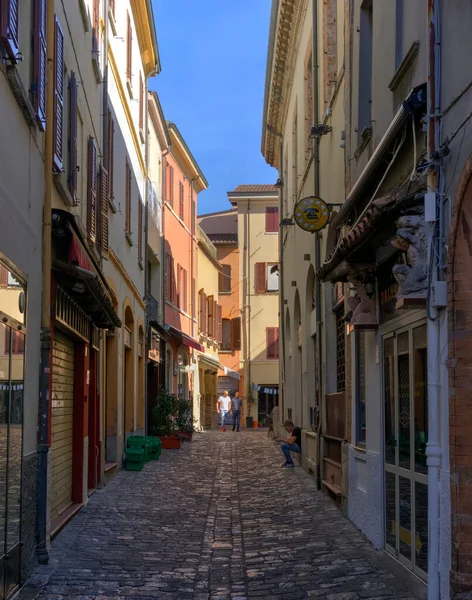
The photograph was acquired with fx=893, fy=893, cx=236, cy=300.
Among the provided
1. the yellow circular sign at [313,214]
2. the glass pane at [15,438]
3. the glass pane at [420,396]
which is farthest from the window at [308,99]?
the glass pane at [15,438]

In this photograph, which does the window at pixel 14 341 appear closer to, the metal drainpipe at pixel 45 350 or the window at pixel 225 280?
the metal drainpipe at pixel 45 350

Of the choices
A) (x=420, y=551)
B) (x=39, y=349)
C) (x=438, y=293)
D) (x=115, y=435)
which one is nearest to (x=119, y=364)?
(x=115, y=435)

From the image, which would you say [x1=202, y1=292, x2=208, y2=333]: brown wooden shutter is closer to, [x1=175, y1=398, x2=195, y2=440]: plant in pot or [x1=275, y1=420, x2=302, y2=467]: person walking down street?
[x1=175, y1=398, x2=195, y2=440]: plant in pot

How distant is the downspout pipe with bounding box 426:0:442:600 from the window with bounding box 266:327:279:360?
1529 inches

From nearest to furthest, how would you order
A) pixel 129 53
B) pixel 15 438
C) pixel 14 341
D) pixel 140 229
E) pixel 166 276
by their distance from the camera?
1. pixel 14 341
2. pixel 15 438
3. pixel 129 53
4. pixel 140 229
5. pixel 166 276

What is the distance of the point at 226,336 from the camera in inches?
1843

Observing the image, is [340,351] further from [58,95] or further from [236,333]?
[236,333]

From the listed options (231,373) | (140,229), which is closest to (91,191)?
(140,229)

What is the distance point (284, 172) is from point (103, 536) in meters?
17.1

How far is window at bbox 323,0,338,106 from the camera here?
1456 centimetres

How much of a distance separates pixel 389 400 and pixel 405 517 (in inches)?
50.1

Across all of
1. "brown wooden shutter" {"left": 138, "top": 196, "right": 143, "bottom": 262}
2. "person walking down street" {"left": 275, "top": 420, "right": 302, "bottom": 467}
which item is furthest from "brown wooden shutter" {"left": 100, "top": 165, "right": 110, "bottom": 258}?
"brown wooden shutter" {"left": 138, "top": 196, "right": 143, "bottom": 262}

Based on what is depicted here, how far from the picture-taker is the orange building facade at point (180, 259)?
28.7 meters

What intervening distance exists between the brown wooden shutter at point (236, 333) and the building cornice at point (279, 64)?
1839 cm
